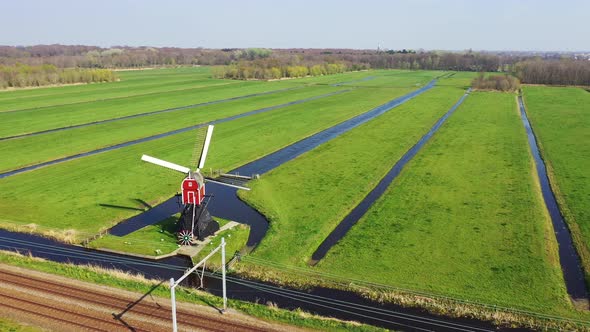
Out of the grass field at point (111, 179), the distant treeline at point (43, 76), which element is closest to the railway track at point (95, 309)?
the grass field at point (111, 179)

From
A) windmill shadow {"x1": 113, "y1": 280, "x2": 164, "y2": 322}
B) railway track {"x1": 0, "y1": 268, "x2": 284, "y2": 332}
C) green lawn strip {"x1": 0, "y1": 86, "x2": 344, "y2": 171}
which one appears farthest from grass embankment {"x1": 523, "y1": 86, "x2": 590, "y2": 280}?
green lawn strip {"x1": 0, "y1": 86, "x2": 344, "y2": 171}

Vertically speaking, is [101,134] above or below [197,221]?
above

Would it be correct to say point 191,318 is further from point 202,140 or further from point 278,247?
point 202,140

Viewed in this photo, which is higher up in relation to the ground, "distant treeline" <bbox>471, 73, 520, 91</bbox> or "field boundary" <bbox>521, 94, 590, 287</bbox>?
"distant treeline" <bbox>471, 73, 520, 91</bbox>

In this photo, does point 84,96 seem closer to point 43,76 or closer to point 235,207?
point 43,76

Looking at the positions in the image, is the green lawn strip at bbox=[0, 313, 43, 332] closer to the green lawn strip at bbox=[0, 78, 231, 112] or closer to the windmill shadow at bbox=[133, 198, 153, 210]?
the windmill shadow at bbox=[133, 198, 153, 210]

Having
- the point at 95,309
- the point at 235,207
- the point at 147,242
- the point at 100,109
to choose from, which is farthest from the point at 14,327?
the point at 100,109

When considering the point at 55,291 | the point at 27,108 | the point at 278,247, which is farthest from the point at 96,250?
the point at 27,108
